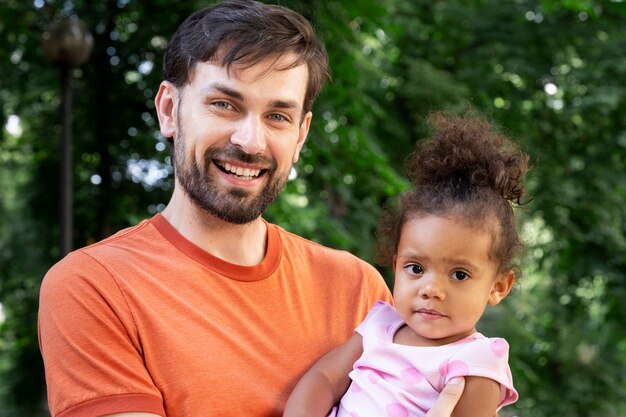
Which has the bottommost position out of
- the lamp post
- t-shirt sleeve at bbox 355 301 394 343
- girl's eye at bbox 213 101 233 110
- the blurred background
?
the blurred background

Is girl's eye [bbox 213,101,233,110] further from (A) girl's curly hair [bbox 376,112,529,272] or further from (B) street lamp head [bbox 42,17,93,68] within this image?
(B) street lamp head [bbox 42,17,93,68]

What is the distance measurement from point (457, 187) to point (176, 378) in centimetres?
85

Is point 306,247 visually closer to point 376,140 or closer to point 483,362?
point 483,362

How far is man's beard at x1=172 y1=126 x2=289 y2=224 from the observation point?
2389 mm

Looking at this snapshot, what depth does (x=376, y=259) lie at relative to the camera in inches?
102

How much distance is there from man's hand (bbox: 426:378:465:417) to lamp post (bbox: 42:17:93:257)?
4927 mm

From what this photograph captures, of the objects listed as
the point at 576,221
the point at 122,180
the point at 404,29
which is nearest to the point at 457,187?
the point at 122,180

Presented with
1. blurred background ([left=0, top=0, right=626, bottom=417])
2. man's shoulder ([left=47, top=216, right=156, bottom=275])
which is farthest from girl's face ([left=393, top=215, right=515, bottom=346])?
blurred background ([left=0, top=0, right=626, bottom=417])

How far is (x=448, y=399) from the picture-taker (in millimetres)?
2057

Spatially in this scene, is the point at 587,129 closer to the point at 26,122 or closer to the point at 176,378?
the point at 26,122

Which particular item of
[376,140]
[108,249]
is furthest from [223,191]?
[376,140]

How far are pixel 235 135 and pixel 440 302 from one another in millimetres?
690

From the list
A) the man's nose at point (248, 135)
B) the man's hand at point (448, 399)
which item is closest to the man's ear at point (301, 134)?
the man's nose at point (248, 135)

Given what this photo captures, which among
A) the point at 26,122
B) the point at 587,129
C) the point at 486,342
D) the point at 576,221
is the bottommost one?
the point at 576,221
